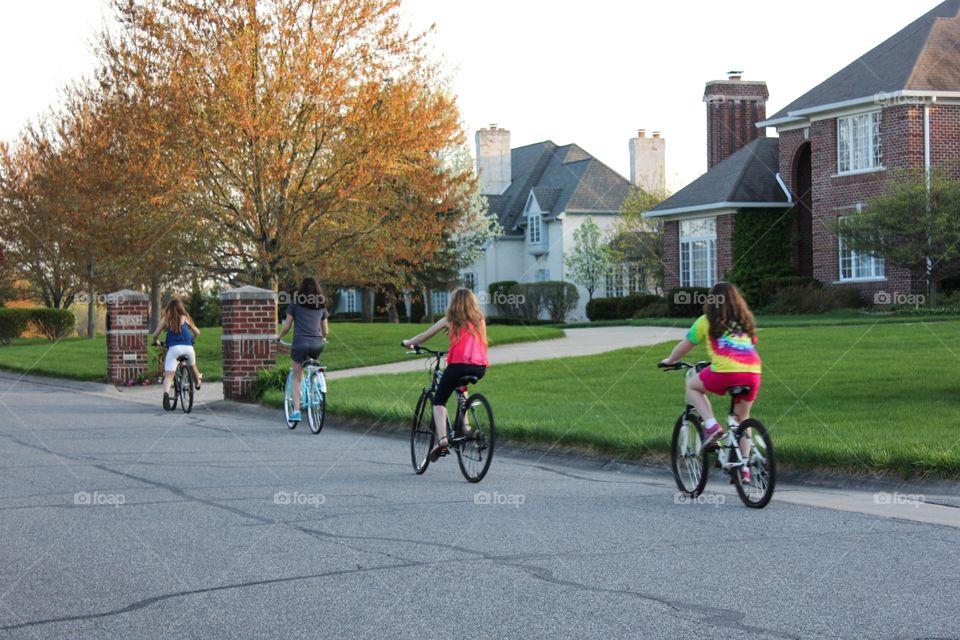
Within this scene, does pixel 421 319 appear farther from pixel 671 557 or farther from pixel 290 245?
pixel 671 557

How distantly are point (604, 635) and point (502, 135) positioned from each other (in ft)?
209

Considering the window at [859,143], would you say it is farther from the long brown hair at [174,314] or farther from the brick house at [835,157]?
the long brown hair at [174,314]

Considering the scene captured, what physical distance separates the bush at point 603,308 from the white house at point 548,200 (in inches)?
307

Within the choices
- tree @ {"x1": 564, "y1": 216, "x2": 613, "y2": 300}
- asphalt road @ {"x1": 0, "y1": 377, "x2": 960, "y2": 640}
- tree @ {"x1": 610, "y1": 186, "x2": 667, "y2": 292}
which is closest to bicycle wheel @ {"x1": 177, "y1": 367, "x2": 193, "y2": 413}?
asphalt road @ {"x1": 0, "y1": 377, "x2": 960, "y2": 640}

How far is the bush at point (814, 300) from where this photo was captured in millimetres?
36000

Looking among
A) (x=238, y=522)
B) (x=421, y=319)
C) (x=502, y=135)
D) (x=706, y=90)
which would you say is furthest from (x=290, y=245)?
(x=502, y=135)

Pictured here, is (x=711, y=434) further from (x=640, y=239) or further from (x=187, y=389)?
(x=640, y=239)

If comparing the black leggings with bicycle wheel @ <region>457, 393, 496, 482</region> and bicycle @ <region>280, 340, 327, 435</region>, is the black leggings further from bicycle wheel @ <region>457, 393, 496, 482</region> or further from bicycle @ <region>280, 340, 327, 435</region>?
bicycle @ <region>280, 340, 327, 435</region>

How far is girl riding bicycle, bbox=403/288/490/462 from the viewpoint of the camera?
1095 centimetres

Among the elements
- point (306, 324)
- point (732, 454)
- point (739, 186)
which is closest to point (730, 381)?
point (732, 454)

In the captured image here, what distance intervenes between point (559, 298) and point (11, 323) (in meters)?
22.5

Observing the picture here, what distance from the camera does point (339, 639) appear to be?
5.49 metres

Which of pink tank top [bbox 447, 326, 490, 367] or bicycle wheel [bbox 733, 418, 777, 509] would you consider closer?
bicycle wheel [bbox 733, 418, 777, 509]

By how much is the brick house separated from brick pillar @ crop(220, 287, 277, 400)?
2052 centimetres
